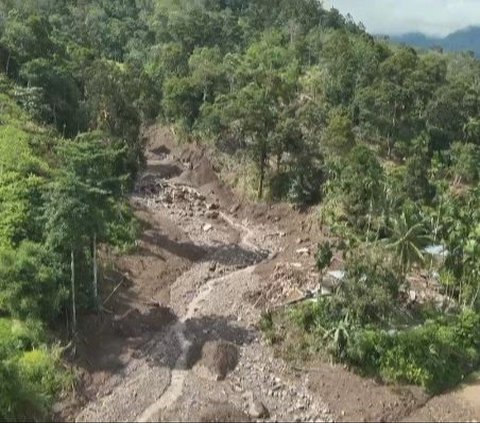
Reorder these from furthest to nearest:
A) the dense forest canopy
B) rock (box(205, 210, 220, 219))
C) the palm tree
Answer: rock (box(205, 210, 220, 219)), the palm tree, the dense forest canopy

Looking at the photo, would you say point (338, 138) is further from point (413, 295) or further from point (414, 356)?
point (414, 356)

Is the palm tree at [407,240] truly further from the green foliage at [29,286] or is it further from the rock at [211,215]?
the green foliage at [29,286]

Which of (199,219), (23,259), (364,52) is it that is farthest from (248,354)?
(364,52)

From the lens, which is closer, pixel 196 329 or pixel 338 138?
pixel 196 329

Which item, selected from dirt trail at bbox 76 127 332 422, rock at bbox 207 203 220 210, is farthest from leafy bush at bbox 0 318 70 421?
rock at bbox 207 203 220 210

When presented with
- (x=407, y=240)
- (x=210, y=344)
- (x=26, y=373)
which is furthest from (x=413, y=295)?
(x=26, y=373)

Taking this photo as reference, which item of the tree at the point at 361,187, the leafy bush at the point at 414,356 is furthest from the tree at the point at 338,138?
the leafy bush at the point at 414,356

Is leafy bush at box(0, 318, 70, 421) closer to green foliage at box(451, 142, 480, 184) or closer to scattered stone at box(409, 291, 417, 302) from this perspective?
scattered stone at box(409, 291, 417, 302)
